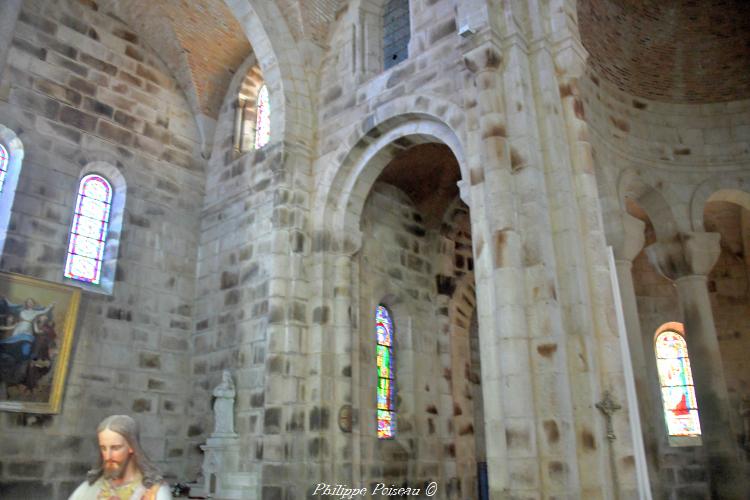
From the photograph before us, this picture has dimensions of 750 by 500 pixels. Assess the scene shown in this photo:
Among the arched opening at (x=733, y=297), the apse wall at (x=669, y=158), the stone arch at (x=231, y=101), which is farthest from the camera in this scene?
the arched opening at (x=733, y=297)

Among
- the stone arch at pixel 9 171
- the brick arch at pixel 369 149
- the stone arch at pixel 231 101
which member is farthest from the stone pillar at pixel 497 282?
the stone arch at pixel 9 171

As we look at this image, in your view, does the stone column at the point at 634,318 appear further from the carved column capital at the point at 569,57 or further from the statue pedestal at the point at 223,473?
the statue pedestal at the point at 223,473

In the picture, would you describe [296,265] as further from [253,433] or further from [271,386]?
[253,433]

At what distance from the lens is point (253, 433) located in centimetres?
911

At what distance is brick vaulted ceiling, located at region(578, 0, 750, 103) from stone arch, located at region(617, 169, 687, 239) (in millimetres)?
1657

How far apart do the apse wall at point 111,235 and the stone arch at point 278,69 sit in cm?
251

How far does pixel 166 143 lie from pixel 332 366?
5.47 meters

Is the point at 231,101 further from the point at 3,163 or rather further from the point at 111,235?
the point at 3,163

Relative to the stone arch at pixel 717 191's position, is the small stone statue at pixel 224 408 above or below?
below

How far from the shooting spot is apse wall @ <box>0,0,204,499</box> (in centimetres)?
912

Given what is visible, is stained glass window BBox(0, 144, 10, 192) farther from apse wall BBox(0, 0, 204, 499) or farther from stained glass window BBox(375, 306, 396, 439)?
stained glass window BBox(375, 306, 396, 439)

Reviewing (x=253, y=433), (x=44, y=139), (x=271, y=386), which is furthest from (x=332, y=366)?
(x=44, y=139)

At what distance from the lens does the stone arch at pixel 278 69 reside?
10.2 m

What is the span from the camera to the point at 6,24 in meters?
9.44
